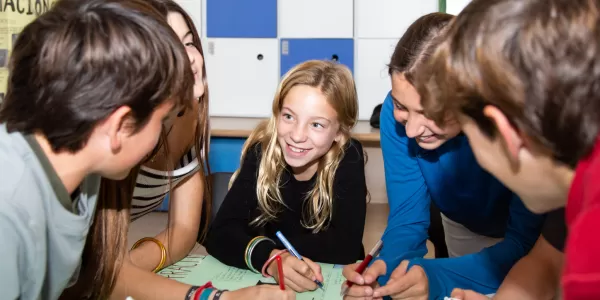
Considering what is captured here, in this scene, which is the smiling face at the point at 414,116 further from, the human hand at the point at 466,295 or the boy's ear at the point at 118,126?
the boy's ear at the point at 118,126

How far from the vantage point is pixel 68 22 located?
675 mm

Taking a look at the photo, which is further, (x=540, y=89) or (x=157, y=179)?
(x=157, y=179)

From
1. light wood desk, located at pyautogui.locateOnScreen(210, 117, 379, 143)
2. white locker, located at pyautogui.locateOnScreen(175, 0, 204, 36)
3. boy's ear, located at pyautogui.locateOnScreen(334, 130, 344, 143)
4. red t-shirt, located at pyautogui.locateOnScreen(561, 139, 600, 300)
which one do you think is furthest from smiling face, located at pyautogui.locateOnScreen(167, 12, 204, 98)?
white locker, located at pyautogui.locateOnScreen(175, 0, 204, 36)

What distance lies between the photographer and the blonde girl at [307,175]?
4.51 ft

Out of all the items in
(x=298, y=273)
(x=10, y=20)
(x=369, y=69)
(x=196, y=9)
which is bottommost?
(x=298, y=273)

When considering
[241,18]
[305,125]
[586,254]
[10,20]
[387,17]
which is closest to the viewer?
[586,254]

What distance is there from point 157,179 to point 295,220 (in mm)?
411

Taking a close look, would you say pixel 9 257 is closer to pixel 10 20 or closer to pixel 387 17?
pixel 10 20

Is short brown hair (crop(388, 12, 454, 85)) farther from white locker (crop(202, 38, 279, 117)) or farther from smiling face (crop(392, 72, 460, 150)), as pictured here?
white locker (crop(202, 38, 279, 117))

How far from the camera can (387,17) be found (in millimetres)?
3357

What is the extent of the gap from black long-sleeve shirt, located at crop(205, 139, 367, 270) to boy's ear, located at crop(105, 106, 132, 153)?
1.67 feet

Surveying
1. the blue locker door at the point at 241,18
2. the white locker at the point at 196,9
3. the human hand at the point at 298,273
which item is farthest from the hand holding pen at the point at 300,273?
the white locker at the point at 196,9

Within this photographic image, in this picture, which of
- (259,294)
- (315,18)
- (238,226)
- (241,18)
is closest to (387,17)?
(315,18)

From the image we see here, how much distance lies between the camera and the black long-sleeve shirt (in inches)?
48.9
